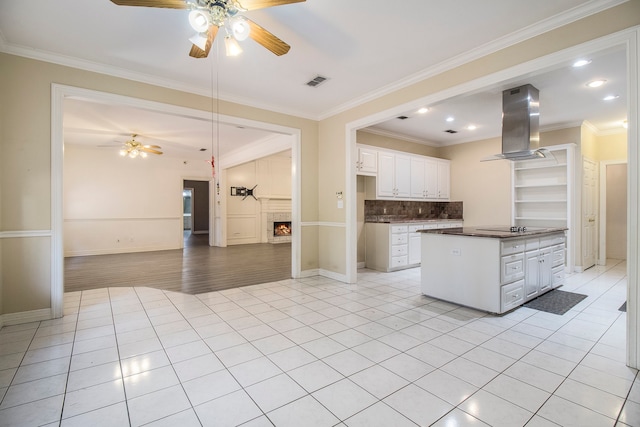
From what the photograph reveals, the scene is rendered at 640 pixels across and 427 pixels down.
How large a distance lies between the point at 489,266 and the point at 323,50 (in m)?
3.00

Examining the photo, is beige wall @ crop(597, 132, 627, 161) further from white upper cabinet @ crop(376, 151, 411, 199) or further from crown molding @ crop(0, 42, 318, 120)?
crown molding @ crop(0, 42, 318, 120)

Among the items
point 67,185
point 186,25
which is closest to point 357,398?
point 186,25

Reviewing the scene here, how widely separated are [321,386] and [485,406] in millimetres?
1018

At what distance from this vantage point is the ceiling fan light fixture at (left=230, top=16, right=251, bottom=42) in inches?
84.1

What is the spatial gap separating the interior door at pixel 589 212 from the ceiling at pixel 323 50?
1.17 m

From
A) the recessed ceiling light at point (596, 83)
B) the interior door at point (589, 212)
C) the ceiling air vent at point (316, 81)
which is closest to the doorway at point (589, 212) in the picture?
the interior door at point (589, 212)

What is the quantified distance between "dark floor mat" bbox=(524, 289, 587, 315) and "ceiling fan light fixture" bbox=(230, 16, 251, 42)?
168 inches

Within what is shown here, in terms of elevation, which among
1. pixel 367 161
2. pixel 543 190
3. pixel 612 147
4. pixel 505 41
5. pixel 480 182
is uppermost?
pixel 505 41

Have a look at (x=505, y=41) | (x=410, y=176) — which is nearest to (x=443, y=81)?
(x=505, y=41)

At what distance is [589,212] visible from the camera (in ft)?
19.4

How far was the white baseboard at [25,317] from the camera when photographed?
3.03 meters

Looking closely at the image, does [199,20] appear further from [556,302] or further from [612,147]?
[612,147]

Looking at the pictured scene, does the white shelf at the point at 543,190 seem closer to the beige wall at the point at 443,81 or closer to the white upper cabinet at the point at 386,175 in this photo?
the white upper cabinet at the point at 386,175

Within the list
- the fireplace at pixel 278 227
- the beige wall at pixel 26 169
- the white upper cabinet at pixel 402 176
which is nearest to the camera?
the beige wall at pixel 26 169
